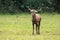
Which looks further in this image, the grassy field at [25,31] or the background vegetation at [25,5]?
the background vegetation at [25,5]

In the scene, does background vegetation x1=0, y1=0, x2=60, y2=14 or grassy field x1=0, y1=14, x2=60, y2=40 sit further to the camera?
background vegetation x1=0, y1=0, x2=60, y2=14

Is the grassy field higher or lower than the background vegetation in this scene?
higher

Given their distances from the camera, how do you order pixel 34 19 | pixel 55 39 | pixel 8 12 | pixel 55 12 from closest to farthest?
pixel 55 39 → pixel 34 19 → pixel 8 12 → pixel 55 12

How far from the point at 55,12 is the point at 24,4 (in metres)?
4.26

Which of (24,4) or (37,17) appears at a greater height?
(37,17)

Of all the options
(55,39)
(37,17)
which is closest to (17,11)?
(37,17)

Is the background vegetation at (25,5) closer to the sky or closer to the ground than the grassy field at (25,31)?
closer to the ground

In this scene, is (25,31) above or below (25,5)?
above

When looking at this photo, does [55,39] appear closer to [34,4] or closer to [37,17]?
[37,17]

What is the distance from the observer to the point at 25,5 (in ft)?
120

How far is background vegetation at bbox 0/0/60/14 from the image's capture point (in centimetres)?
3554

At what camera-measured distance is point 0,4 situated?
1414 inches

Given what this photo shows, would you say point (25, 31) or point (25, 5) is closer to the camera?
point (25, 31)

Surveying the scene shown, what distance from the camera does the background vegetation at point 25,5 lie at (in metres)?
35.5
